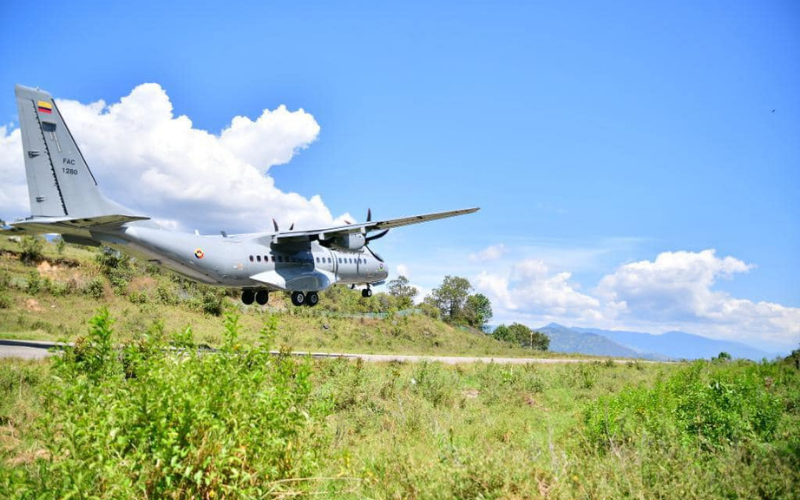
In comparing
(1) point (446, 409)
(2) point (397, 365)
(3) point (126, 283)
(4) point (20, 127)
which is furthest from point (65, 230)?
(3) point (126, 283)

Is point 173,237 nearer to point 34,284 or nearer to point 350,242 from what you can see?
point 350,242

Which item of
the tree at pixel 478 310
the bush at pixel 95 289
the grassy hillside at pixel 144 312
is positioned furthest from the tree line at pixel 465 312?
the bush at pixel 95 289

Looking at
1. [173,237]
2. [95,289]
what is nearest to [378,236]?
[173,237]

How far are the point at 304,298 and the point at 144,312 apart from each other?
16.0 m

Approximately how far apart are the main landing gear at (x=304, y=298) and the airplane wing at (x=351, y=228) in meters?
3.69

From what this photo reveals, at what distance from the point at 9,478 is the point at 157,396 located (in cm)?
190

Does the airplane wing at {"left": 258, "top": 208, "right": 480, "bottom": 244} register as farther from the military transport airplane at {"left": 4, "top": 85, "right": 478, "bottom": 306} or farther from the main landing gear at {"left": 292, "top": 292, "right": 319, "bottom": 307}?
the main landing gear at {"left": 292, "top": 292, "right": 319, "bottom": 307}

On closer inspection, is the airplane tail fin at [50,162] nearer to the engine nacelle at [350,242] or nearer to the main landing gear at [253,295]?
the main landing gear at [253,295]

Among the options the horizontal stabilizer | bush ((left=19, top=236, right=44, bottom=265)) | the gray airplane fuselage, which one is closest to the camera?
the horizontal stabilizer

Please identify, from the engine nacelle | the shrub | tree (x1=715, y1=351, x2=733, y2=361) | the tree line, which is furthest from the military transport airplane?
the tree line

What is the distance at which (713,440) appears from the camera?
384 inches

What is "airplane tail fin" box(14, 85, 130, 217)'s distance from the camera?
813 inches

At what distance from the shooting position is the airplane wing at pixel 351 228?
29.5 metres

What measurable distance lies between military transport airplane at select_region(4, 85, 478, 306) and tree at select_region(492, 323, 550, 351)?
67.1 meters
